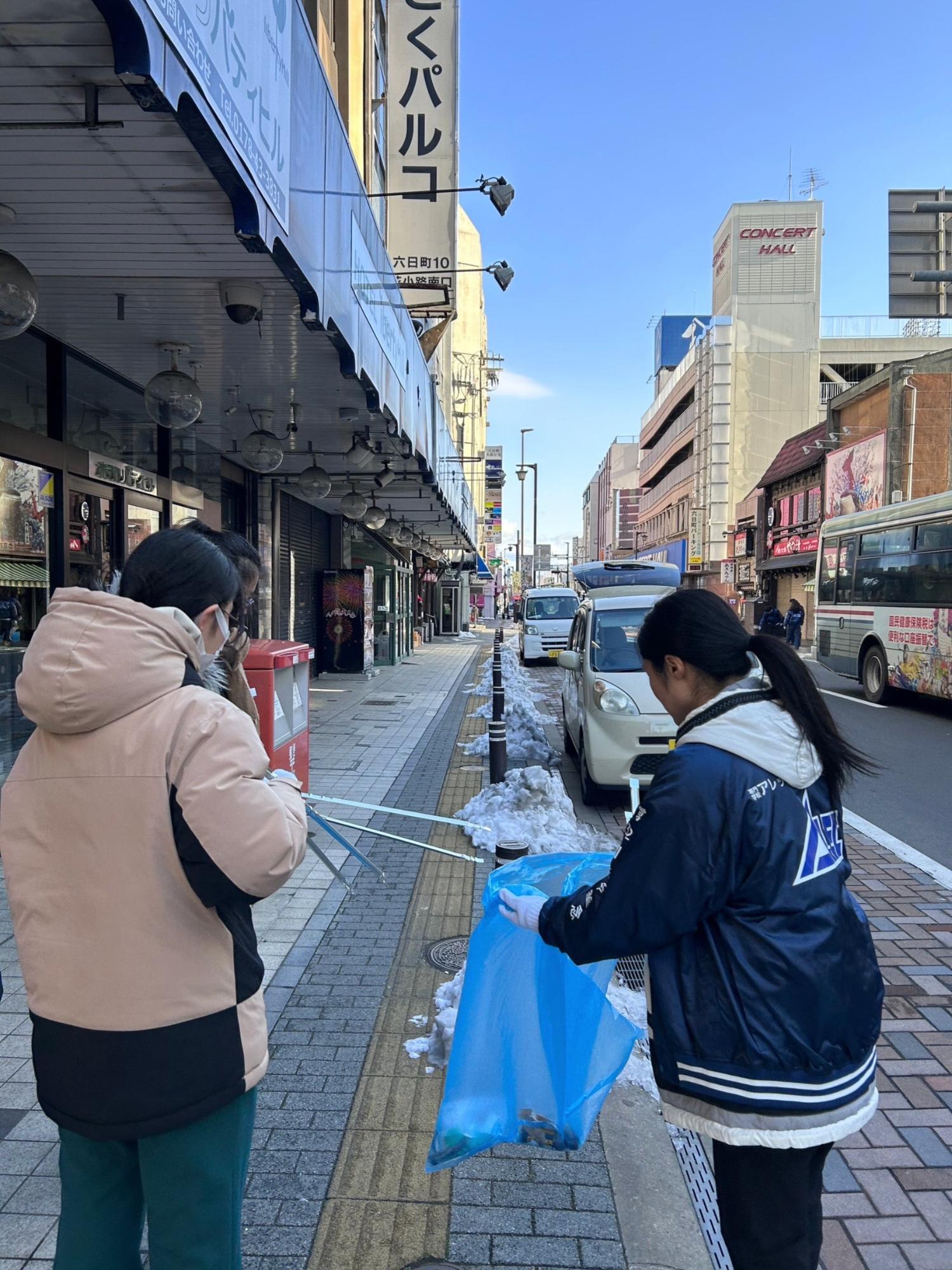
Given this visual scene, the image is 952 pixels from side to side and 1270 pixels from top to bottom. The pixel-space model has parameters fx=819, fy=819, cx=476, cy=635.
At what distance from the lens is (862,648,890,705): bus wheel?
14.8 meters

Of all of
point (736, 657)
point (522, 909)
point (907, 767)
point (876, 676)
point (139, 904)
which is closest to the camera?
point (139, 904)

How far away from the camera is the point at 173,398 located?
235 inches

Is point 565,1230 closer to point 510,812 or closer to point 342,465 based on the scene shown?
point 510,812

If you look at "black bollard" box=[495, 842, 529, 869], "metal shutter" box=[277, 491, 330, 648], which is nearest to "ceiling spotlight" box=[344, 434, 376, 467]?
"metal shutter" box=[277, 491, 330, 648]

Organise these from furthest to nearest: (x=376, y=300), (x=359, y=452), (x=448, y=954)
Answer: (x=359, y=452), (x=376, y=300), (x=448, y=954)

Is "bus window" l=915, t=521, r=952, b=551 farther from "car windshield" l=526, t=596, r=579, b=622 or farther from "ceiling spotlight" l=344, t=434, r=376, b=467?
"car windshield" l=526, t=596, r=579, b=622

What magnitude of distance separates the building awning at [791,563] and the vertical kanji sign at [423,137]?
25407mm

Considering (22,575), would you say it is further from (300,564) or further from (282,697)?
(300,564)

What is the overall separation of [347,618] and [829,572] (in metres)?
10.3

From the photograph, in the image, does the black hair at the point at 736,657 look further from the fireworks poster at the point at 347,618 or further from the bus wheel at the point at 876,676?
the fireworks poster at the point at 347,618

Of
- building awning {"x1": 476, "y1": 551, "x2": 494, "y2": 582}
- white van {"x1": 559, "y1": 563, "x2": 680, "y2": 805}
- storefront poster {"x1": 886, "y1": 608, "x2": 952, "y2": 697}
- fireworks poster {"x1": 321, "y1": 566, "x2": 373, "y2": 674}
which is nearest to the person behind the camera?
white van {"x1": 559, "y1": 563, "x2": 680, "y2": 805}

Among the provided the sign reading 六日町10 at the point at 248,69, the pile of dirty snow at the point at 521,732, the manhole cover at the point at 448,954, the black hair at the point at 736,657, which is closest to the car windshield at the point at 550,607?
the pile of dirty snow at the point at 521,732

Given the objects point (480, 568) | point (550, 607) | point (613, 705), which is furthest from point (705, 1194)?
point (480, 568)

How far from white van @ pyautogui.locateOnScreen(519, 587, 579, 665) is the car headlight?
16.2 m
